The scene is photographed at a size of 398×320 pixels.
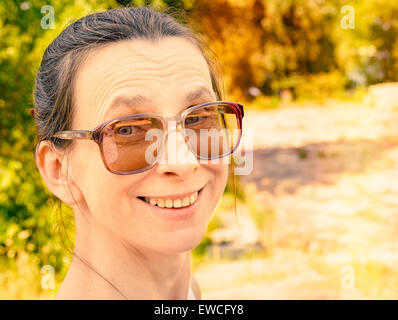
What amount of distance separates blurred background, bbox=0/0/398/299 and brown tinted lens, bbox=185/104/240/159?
1.57 feet

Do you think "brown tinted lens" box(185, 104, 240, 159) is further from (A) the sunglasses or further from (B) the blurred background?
(B) the blurred background

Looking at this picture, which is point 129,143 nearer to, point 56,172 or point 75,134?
point 75,134

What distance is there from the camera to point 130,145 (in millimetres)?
1484

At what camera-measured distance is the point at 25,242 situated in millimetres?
3287

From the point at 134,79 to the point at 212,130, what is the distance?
1.10 ft

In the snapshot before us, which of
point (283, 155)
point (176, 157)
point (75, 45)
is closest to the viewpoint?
point (176, 157)

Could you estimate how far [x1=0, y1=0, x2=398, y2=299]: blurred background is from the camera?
3.15 m

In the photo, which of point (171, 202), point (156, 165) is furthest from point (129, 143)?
point (171, 202)

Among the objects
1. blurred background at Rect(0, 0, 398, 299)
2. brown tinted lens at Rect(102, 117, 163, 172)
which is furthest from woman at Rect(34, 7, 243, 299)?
blurred background at Rect(0, 0, 398, 299)

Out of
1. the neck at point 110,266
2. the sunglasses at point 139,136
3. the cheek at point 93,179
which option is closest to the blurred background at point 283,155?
the neck at point 110,266

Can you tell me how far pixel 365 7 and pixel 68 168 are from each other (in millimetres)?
10396
